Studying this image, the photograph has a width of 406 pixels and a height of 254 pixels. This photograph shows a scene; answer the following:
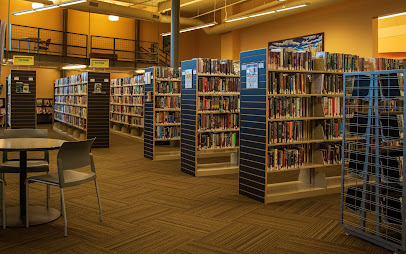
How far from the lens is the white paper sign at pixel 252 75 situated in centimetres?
491

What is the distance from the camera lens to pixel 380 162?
3.38 meters

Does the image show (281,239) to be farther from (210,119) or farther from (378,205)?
(210,119)

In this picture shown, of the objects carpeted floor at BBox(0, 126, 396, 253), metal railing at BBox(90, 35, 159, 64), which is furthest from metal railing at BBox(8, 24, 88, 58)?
carpeted floor at BBox(0, 126, 396, 253)

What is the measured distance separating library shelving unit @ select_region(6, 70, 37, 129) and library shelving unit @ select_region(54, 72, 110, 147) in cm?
123

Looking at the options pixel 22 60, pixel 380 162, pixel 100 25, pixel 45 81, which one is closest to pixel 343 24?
pixel 380 162

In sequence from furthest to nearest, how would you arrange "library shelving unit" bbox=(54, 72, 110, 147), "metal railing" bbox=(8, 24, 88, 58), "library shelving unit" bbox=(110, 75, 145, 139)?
"metal railing" bbox=(8, 24, 88, 58), "library shelving unit" bbox=(110, 75, 145, 139), "library shelving unit" bbox=(54, 72, 110, 147)

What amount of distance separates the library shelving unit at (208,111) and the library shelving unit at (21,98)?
6712mm

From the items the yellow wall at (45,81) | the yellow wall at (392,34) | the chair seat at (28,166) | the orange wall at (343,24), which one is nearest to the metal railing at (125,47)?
the yellow wall at (45,81)

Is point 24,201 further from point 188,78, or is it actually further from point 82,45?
point 82,45

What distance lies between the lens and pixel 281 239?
3.59 meters

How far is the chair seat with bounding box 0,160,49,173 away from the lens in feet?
13.9

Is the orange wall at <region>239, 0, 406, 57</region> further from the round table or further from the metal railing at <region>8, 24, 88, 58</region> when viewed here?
the round table

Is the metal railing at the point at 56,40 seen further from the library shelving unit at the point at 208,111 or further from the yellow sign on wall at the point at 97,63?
the library shelving unit at the point at 208,111

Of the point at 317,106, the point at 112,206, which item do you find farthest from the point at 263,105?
the point at 112,206
